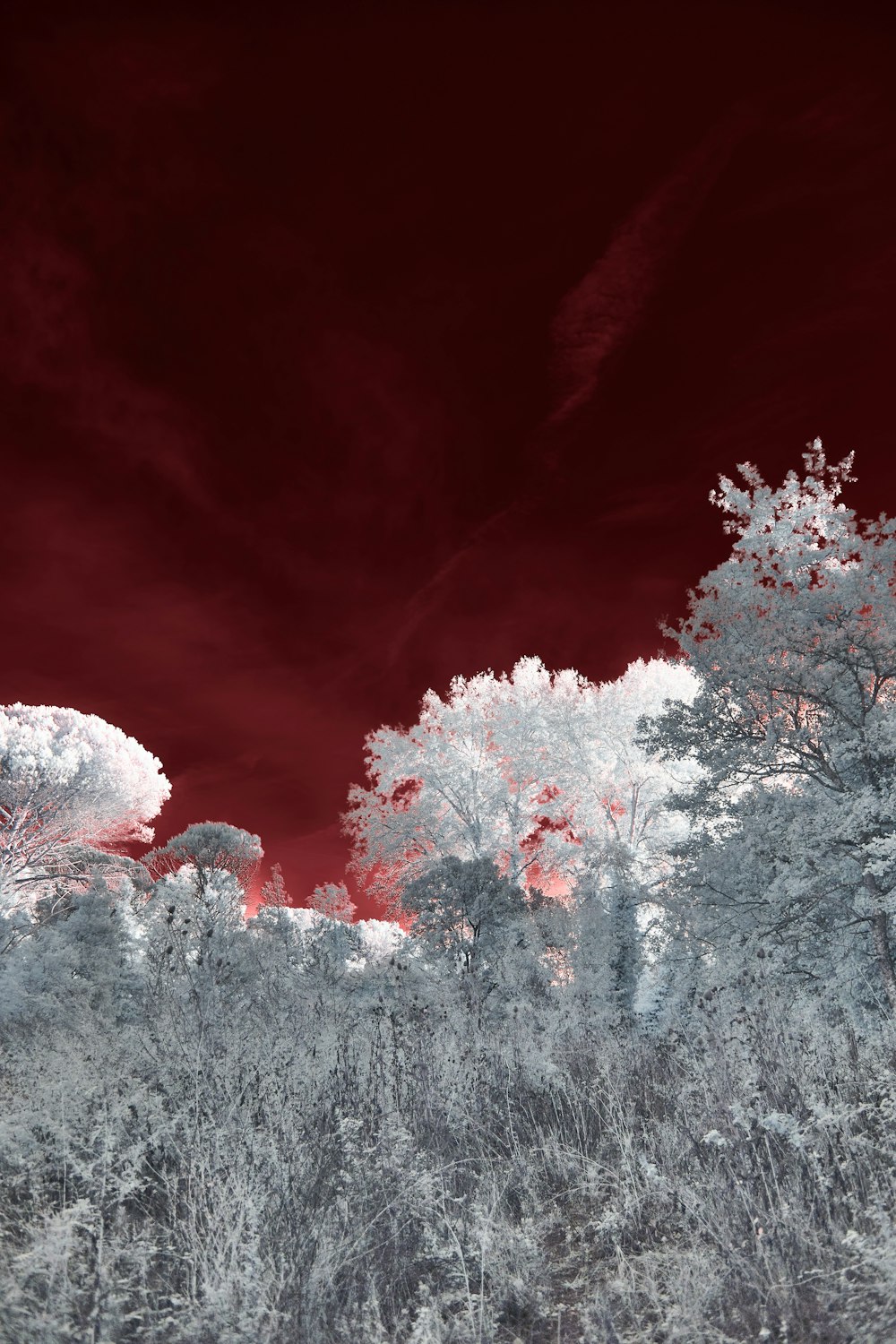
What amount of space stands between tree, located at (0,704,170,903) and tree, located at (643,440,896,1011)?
57.3ft

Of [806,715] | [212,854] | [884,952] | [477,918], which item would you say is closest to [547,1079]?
[884,952]

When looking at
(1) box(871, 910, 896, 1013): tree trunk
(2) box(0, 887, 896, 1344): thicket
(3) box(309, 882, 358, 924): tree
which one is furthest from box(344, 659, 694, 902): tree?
(2) box(0, 887, 896, 1344): thicket

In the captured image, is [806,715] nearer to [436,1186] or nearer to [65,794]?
[436,1186]

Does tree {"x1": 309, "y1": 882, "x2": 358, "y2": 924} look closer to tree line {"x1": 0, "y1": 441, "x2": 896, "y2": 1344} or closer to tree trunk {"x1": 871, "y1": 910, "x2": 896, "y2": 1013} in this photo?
tree line {"x1": 0, "y1": 441, "x2": 896, "y2": 1344}

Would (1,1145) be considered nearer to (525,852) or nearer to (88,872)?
(88,872)

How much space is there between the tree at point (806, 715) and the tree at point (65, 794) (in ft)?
57.3

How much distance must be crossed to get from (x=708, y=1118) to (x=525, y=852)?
22.4 m

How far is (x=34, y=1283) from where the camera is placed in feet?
11.0

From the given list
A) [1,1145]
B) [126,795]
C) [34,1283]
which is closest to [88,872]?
[126,795]

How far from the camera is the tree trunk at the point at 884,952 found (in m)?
11.2

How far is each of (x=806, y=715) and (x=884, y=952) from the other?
13.2 feet

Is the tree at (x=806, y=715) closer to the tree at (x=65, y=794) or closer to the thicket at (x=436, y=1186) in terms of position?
the thicket at (x=436, y=1186)

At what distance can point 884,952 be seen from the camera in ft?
37.3

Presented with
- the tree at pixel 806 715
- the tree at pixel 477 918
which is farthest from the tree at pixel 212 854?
the tree at pixel 806 715
